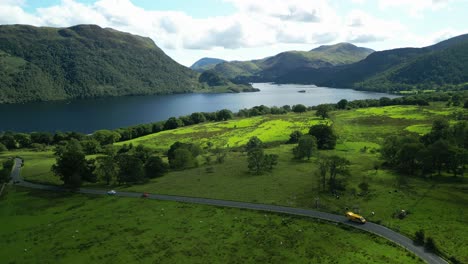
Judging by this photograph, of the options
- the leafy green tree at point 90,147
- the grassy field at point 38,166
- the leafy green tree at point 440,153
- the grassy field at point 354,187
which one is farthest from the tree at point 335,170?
the leafy green tree at point 90,147

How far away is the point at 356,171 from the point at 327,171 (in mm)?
12281

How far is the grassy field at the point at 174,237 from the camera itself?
4838 centimetres

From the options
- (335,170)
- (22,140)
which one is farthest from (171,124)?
(335,170)

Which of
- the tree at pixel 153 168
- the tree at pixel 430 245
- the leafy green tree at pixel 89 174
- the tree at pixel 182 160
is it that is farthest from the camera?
the tree at pixel 182 160

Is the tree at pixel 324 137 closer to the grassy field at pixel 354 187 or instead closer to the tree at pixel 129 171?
the grassy field at pixel 354 187

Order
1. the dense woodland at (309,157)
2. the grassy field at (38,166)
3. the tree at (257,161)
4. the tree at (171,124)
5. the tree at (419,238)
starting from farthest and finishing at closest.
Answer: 1. the tree at (171,124)
2. the grassy field at (38,166)
3. the tree at (257,161)
4. the dense woodland at (309,157)
5. the tree at (419,238)

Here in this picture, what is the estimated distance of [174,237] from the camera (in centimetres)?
5541

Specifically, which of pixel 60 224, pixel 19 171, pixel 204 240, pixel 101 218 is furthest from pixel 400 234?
pixel 19 171

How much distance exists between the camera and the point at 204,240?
5381 cm

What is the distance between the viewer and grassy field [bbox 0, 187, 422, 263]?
4838 centimetres

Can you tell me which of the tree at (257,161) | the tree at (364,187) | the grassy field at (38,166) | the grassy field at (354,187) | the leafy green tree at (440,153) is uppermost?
the leafy green tree at (440,153)

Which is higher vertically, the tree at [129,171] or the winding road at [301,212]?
the tree at [129,171]

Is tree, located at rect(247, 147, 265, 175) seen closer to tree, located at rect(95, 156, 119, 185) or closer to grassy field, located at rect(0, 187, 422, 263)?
grassy field, located at rect(0, 187, 422, 263)

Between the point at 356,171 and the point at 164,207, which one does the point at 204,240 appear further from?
the point at 356,171
